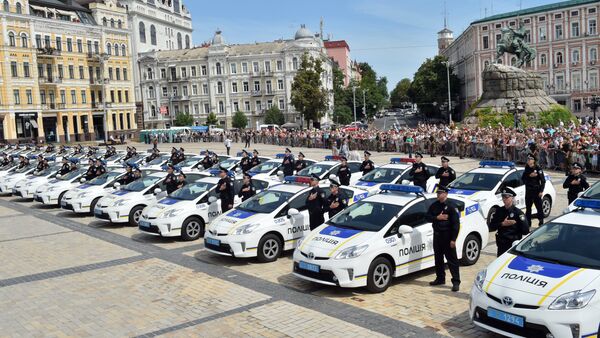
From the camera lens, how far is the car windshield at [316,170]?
61.3 feet

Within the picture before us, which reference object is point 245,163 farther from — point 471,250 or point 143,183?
point 471,250

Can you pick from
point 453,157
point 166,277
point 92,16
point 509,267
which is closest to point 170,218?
point 166,277

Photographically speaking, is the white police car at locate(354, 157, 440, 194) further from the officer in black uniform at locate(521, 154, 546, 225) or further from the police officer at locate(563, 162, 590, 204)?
the police officer at locate(563, 162, 590, 204)

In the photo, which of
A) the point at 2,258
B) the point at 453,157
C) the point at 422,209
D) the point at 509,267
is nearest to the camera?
the point at 509,267

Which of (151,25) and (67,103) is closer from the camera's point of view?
(67,103)

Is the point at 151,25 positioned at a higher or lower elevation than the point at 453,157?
higher

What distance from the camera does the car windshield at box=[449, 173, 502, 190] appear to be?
571 inches

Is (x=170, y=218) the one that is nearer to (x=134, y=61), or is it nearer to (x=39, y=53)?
(x=39, y=53)

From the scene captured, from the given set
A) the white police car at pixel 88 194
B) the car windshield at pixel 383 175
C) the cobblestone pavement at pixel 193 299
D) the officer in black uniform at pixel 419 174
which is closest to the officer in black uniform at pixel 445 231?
the cobblestone pavement at pixel 193 299

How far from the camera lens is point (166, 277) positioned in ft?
37.2

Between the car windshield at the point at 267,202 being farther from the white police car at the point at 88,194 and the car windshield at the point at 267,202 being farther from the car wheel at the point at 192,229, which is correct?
the white police car at the point at 88,194

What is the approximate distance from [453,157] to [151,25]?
7489cm

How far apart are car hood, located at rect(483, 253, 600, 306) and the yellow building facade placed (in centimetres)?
5938

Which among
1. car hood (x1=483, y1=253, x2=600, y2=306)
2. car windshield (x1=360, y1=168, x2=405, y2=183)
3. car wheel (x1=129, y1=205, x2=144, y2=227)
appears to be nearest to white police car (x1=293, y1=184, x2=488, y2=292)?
car hood (x1=483, y1=253, x2=600, y2=306)
